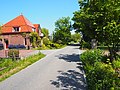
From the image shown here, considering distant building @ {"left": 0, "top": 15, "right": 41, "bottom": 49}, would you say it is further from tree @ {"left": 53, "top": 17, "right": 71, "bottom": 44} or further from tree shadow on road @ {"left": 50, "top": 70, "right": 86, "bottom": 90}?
tree shadow on road @ {"left": 50, "top": 70, "right": 86, "bottom": 90}

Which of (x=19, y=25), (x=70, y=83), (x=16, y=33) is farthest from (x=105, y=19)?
(x=19, y=25)

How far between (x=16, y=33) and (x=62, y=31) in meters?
38.3

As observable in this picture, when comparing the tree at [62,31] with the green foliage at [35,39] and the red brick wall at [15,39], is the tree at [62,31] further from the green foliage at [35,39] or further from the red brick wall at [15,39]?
the red brick wall at [15,39]

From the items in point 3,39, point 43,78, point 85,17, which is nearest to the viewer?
point 43,78

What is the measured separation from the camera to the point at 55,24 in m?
91.0

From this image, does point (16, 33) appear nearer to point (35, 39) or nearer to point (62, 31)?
point (35, 39)

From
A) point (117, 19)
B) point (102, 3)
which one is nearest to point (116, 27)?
point (117, 19)

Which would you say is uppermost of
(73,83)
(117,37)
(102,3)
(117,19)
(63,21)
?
(63,21)

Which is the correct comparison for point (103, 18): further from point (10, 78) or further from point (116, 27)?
point (10, 78)

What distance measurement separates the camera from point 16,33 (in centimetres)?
5022

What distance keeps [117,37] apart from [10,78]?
850 cm

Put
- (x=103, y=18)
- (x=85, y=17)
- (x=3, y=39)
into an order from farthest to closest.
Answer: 1. (x=3, y=39)
2. (x=85, y=17)
3. (x=103, y=18)

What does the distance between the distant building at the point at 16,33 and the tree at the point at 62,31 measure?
30666 millimetres

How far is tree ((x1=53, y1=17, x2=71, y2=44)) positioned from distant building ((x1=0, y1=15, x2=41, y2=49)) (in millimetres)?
30666
